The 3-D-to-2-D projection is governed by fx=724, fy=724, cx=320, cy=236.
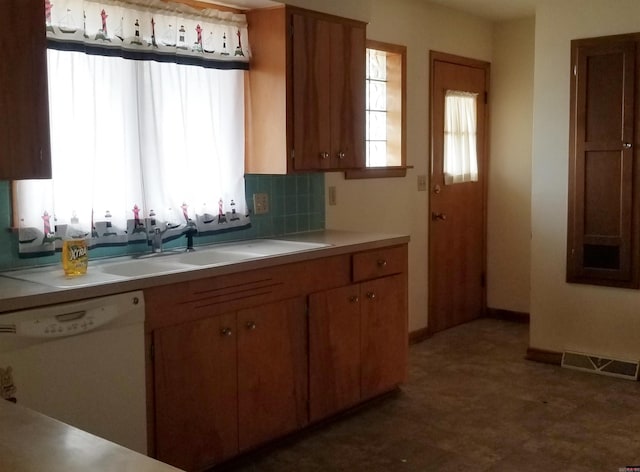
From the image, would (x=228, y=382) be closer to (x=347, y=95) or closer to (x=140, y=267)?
(x=140, y=267)

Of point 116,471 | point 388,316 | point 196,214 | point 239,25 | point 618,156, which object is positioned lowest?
point 388,316

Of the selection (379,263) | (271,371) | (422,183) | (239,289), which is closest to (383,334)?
(379,263)

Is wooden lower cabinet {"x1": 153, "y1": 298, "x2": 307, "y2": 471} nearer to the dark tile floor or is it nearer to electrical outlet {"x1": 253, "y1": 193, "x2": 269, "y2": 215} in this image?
the dark tile floor

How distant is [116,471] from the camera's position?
3.97 feet

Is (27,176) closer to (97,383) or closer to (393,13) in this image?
(97,383)

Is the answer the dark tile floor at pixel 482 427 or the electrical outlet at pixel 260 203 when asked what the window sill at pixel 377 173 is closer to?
the electrical outlet at pixel 260 203

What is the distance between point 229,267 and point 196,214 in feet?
2.20

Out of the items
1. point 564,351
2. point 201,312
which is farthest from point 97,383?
point 564,351

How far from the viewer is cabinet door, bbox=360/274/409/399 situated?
3.84m

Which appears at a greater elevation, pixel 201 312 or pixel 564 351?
pixel 201 312

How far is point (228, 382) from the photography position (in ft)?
10.1

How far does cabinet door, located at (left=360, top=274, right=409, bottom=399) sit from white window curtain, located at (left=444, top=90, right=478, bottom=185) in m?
1.72

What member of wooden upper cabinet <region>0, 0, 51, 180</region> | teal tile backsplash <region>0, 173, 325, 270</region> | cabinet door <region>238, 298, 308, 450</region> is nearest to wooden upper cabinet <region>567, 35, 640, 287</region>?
teal tile backsplash <region>0, 173, 325, 270</region>

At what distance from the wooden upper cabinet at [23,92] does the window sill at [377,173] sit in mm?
2203
